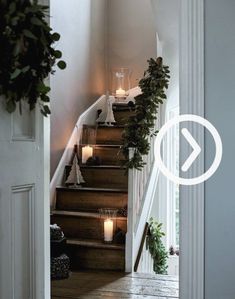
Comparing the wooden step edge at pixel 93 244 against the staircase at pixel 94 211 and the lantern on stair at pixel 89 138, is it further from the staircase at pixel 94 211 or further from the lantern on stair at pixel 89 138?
the lantern on stair at pixel 89 138

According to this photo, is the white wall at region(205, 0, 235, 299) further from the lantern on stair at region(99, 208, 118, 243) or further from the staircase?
the lantern on stair at region(99, 208, 118, 243)

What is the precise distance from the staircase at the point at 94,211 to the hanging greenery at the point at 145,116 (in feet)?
0.89

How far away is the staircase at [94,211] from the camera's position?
3666 mm

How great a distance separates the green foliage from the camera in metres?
4.76

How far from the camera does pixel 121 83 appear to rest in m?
5.77

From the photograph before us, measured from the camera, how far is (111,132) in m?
5.09

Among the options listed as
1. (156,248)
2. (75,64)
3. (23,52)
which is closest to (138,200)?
(156,248)

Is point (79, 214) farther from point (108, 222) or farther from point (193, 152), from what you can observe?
point (193, 152)

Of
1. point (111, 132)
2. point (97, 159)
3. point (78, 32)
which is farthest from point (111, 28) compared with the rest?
point (97, 159)

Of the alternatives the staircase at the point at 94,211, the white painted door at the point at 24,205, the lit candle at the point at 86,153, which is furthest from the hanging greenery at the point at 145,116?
the white painted door at the point at 24,205

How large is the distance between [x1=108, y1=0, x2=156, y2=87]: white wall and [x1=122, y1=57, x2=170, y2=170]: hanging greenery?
1.61 m

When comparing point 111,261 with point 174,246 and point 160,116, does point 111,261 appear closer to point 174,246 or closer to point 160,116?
point 160,116

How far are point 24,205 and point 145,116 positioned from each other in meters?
2.29

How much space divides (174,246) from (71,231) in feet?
10.2
